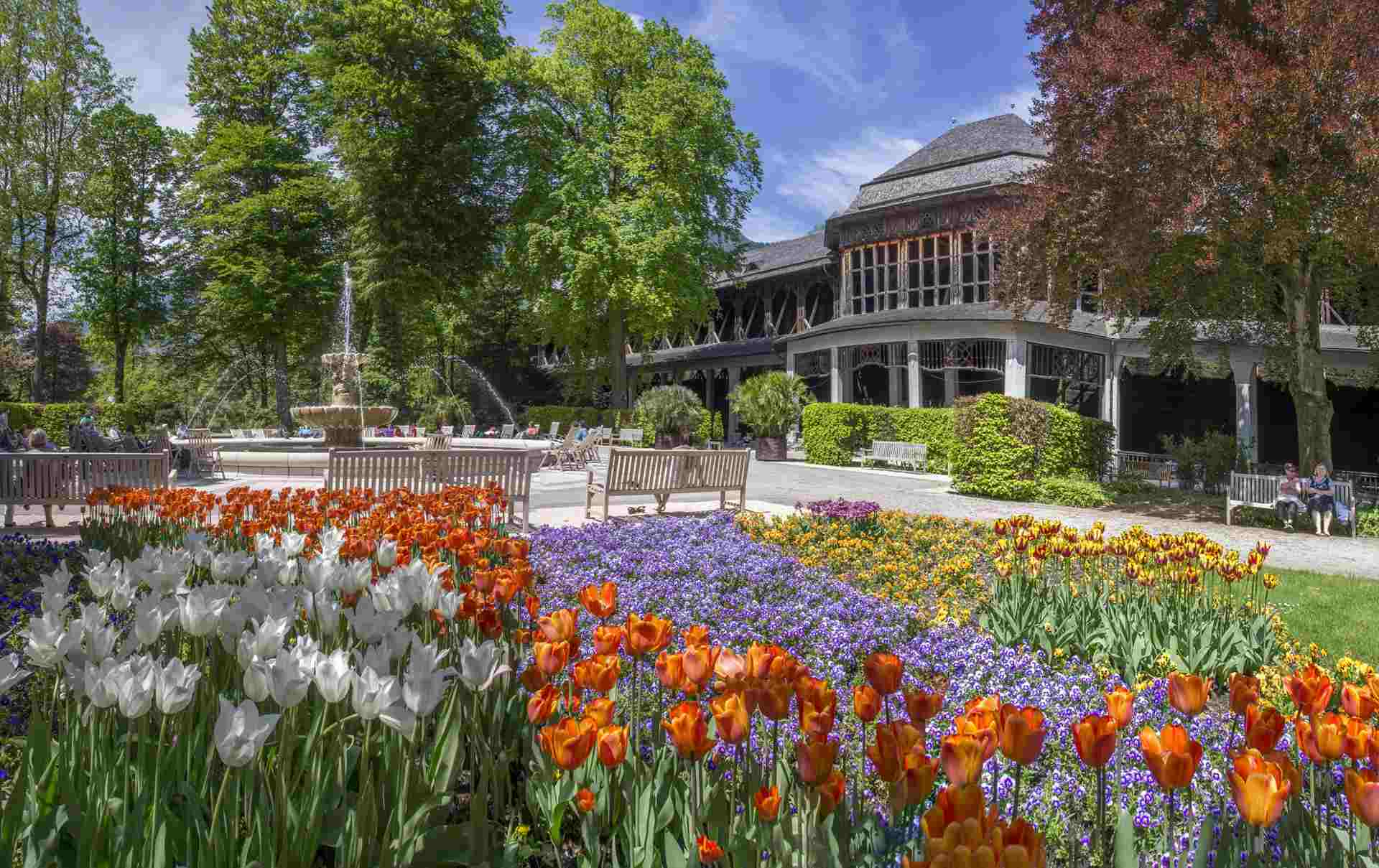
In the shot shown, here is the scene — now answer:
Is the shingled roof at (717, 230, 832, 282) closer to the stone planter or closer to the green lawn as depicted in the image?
the stone planter

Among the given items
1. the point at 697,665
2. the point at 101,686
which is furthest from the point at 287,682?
the point at 697,665

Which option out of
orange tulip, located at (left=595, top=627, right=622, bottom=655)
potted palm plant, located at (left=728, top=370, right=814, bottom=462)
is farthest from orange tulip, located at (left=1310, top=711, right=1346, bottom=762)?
potted palm plant, located at (left=728, top=370, right=814, bottom=462)

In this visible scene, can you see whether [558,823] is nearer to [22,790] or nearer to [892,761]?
[892,761]

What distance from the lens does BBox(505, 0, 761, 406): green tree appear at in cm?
2759

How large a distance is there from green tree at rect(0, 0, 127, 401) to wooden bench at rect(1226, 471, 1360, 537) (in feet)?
117

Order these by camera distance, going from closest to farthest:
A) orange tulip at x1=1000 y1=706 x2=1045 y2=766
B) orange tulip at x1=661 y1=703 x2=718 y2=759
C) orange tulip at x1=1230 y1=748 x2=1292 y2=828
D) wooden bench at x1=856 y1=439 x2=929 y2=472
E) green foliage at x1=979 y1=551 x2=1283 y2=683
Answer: orange tulip at x1=1230 y1=748 x2=1292 y2=828 < orange tulip at x1=1000 y1=706 x2=1045 y2=766 < orange tulip at x1=661 y1=703 x2=718 y2=759 < green foliage at x1=979 y1=551 x2=1283 y2=683 < wooden bench at x1=856 y1=439 x2=929 y2=472

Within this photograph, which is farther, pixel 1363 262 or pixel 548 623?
pixel 1363 262

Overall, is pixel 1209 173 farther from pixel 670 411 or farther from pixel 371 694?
pixel 670 411

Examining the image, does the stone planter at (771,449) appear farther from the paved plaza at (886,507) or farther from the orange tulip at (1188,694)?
the orange tulip at (1188,694)

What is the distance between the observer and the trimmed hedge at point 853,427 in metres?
22.6

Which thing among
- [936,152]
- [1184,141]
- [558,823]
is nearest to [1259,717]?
[558,823]

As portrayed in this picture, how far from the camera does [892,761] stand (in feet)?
4.83

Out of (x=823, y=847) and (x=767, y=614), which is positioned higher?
(x=823, y=847)

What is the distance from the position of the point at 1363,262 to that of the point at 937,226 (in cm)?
1430
